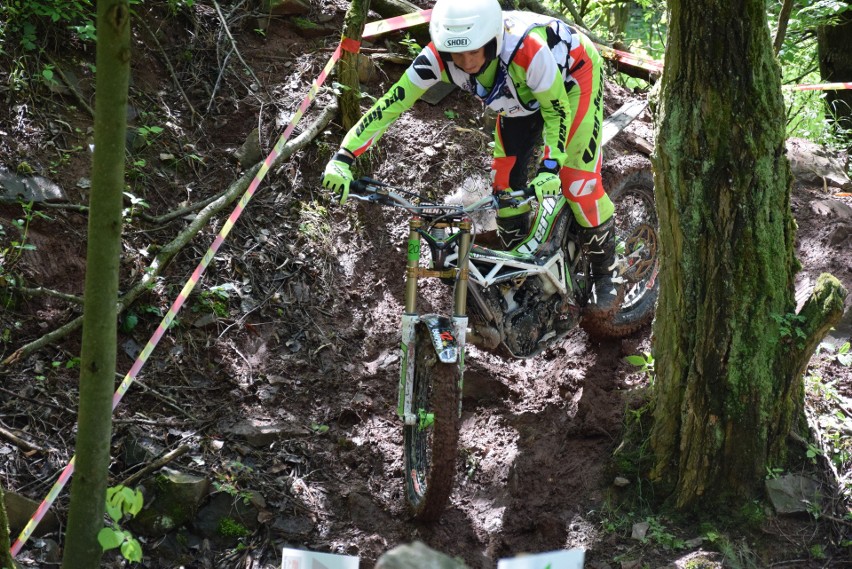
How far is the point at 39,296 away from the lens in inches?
179

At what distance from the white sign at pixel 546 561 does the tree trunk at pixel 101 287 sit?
1.31 meters

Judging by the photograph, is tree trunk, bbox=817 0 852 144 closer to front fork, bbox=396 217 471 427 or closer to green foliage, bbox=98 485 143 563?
front fork, bbox=396 217 471 427

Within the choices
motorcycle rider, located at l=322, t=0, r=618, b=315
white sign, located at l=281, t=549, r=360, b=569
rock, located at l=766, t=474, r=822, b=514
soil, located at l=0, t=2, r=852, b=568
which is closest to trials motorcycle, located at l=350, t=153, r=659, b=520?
motorcycle rider, located at l=322, t=0, r=618, b=315

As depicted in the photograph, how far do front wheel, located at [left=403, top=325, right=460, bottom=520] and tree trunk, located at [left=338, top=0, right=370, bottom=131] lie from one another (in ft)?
8.81

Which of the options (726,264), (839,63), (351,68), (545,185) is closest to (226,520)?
(545,185)

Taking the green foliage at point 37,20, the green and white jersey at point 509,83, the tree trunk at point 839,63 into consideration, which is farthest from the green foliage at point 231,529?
the tree trunk at point 839,63

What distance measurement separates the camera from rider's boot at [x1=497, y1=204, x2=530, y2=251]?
515 cm

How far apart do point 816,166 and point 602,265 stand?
8.22 ft

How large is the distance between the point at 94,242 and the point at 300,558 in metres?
1.16

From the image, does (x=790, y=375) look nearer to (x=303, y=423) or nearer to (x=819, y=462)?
(x=819, y=462)

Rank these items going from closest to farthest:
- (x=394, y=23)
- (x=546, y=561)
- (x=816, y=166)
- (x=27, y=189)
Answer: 1. (x=546, y=561)
2. (x=27, y=189)
3. (x=816, y=166)
4. (x=394, y=23)

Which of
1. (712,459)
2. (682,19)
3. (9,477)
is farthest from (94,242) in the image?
(712,459)

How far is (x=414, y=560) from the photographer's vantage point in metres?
1.94

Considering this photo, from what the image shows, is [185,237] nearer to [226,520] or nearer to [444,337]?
[226,520]
